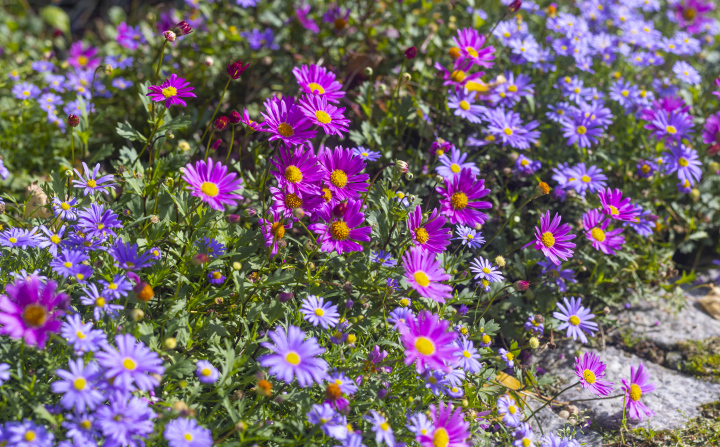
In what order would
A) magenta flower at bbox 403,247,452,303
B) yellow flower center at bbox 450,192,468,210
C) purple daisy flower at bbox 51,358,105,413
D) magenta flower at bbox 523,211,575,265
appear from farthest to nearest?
yellow flower center at bbox 450,192,468,210 → magenta flower at bbox 523,211,575,265 → magenta flower at bbox 403,247,452,303 → purple daisy flower at bbox 51,358,105,413

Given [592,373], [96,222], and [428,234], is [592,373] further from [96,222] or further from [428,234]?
[96,222]

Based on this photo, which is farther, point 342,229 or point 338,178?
point 338,178

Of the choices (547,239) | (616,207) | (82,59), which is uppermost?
(82,59)

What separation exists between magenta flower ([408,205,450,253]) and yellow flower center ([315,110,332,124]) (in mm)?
575

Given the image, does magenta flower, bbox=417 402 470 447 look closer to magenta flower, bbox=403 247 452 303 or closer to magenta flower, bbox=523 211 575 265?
magenta flower, bbox=403 247 452 303

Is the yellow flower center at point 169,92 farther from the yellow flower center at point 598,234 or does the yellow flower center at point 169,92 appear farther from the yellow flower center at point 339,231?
the yellow flower center at point 598,234

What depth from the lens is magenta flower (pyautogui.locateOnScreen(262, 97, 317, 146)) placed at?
2.29 meters

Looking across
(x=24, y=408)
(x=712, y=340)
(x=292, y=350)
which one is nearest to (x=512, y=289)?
(x=712, y=340)

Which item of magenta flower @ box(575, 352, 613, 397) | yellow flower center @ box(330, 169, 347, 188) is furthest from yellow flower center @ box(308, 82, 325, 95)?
magenta flower @ box(575, 352, 613, 397)

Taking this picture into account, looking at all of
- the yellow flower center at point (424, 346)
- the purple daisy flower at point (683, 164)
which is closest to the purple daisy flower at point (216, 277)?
the yellow flower center at point (424, 346)

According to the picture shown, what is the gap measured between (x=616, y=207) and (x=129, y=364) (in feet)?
8.14

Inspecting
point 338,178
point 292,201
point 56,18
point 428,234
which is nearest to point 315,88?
point 338,178

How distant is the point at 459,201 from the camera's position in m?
2.61

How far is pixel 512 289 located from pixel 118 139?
300 centimetres
